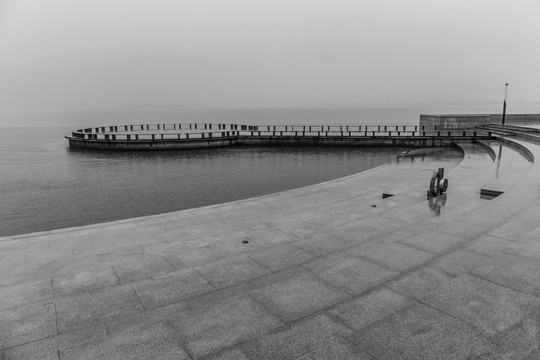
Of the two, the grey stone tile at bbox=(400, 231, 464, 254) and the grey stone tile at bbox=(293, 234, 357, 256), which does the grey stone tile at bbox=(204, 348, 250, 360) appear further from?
the grey stone tile at bbox=(400, 231, 464, 254)

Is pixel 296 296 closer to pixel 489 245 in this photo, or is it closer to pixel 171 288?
pixel 171 288

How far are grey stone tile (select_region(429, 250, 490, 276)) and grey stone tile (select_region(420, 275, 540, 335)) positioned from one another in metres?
0.49

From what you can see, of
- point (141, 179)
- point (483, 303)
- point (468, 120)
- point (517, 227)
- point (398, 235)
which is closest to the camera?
point (483, 303)

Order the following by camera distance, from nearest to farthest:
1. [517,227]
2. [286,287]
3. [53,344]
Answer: [53,344], [286,287], [517,227]

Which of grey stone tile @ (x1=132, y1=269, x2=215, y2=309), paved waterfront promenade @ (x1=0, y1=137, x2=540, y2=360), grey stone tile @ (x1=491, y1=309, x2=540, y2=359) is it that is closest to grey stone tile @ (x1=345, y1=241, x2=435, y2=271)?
paved waterfront promenade @ (x1=0, y1=137, x2=540, y2=360)

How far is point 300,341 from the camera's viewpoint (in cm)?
468

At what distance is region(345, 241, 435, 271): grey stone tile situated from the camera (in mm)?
7082

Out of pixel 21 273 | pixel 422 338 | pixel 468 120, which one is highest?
pixel 468 120

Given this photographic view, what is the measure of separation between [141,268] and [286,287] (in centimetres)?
342

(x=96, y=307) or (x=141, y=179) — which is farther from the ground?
(x=96, y=307)

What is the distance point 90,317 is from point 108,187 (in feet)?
73.1

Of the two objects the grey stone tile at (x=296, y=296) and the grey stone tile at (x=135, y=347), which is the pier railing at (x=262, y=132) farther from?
the grey stone tile at (x=135, y=347)

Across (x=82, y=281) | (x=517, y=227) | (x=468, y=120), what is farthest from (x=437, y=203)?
(x=468, y=120)

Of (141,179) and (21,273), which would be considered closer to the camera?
(21,273)
